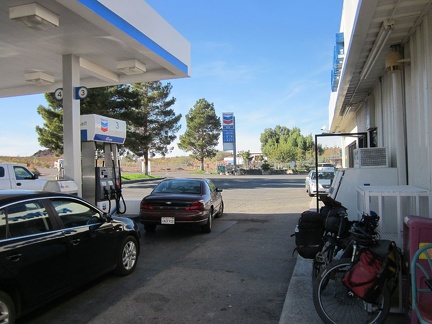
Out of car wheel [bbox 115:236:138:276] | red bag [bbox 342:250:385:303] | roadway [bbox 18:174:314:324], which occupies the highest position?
red bag [bbox 342:250:385:303]

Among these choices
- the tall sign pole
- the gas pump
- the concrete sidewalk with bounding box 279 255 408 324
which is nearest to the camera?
the concrete sidewalk with bounding box 279 255 408 324

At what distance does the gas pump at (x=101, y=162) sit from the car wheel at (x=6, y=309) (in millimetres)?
6819

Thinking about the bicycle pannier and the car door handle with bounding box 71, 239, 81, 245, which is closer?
the car door handle with bounding box 71, 239, 81, 245

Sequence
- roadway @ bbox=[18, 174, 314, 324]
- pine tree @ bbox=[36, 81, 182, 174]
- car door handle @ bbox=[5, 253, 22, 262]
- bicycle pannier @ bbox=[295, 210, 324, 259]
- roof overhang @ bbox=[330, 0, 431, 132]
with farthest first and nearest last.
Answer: pine tree @ bbox=[36, 81, 182, 174]
roof overhang @ bbox=[330, 0, 431, 132]
bicycle pannier @ bbox=[295, 210, 324, 259]
roadway @ bbox=[18, 174, 314, 324]
car door handle @ bbox=[5, 253, 22, 262]

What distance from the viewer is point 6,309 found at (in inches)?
141

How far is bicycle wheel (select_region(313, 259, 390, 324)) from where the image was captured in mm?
3800

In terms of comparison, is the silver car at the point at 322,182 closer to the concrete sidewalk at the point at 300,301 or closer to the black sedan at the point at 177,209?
the black sedan at the point at 177,209

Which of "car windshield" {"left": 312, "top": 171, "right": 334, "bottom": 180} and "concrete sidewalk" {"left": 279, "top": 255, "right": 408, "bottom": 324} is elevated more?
"car windshield" {"left": 312, "top": 171, "right": 334, "bottom": 180}

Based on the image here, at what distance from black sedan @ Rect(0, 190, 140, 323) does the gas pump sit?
16.6ft

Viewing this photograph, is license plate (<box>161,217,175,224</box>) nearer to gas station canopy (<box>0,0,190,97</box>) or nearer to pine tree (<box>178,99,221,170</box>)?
gas station canopy (<box>0,0,190,97</box>)

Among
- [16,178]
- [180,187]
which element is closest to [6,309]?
[180,187]

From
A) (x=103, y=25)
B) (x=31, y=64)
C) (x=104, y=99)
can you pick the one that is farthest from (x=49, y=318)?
(x=104, y=99)

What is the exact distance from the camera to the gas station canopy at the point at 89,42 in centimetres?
691

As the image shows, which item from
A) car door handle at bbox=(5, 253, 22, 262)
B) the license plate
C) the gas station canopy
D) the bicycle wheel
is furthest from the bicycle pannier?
the gas station canopy
